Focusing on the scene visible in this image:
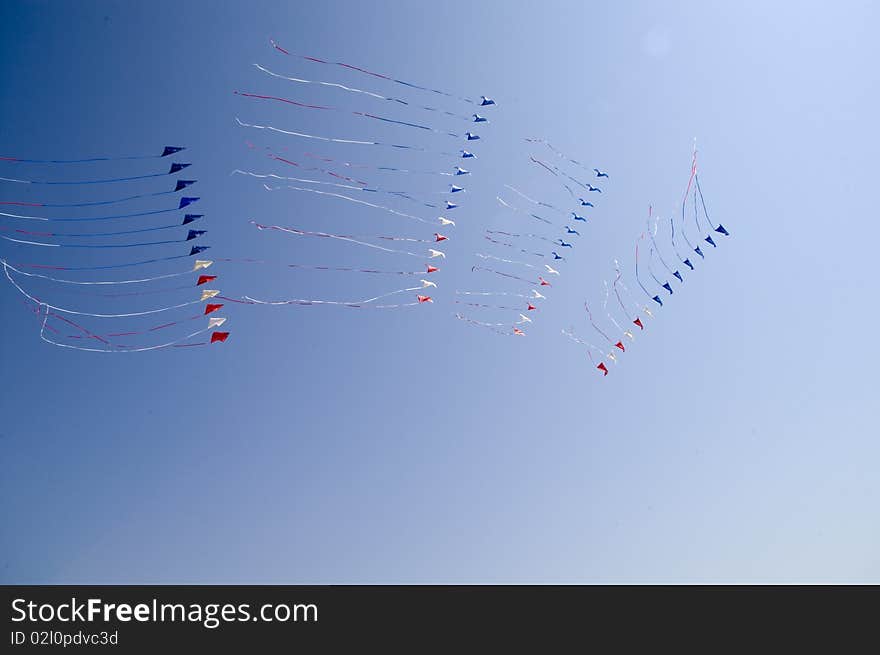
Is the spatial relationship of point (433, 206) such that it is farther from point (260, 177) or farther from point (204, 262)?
point (204, 262)

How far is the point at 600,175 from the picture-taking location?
744 inches

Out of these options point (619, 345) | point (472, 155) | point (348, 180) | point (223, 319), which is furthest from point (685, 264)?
point (223, 319)

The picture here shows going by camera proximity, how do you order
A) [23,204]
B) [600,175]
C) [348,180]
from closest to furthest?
[23,204] → [348,180] → [600,175]

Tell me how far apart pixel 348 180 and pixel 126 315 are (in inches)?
299

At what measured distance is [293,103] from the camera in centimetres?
1659

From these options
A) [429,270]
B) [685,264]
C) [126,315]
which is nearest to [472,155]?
[429,270]

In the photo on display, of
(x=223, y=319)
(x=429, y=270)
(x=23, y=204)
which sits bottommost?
(x=223, y=319)
